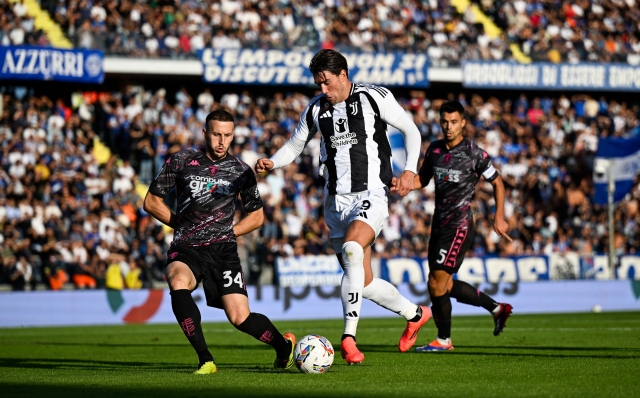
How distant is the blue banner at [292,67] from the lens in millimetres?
26766

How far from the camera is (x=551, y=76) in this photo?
3033cm

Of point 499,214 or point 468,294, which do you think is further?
point 468,294

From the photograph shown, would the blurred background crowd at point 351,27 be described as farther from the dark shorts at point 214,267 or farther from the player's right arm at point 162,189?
the dark shorts at point 214,267

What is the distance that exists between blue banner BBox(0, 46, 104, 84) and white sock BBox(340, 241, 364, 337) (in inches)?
734

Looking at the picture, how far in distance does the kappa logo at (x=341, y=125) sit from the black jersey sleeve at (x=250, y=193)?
867mm

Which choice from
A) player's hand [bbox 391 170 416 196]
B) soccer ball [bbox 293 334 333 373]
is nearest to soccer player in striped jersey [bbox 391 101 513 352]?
player's hand [bbox 391 170 416 196]

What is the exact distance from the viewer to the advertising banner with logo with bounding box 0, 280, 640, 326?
62.0 feet

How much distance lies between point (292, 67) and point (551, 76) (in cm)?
867

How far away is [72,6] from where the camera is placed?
25922mm

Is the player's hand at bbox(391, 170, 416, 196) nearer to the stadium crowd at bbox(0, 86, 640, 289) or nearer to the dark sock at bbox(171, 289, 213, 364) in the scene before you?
the dark sock at bbox(171, 289, 213, 364)

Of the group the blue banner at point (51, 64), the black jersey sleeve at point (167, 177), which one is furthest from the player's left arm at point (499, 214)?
the blue banner at point (51, 64)

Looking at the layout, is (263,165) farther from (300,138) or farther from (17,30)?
(17,30)

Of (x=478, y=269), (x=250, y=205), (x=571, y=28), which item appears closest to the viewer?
(x=250, y=205)

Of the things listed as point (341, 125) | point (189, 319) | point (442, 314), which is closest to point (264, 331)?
point (189, 319)
